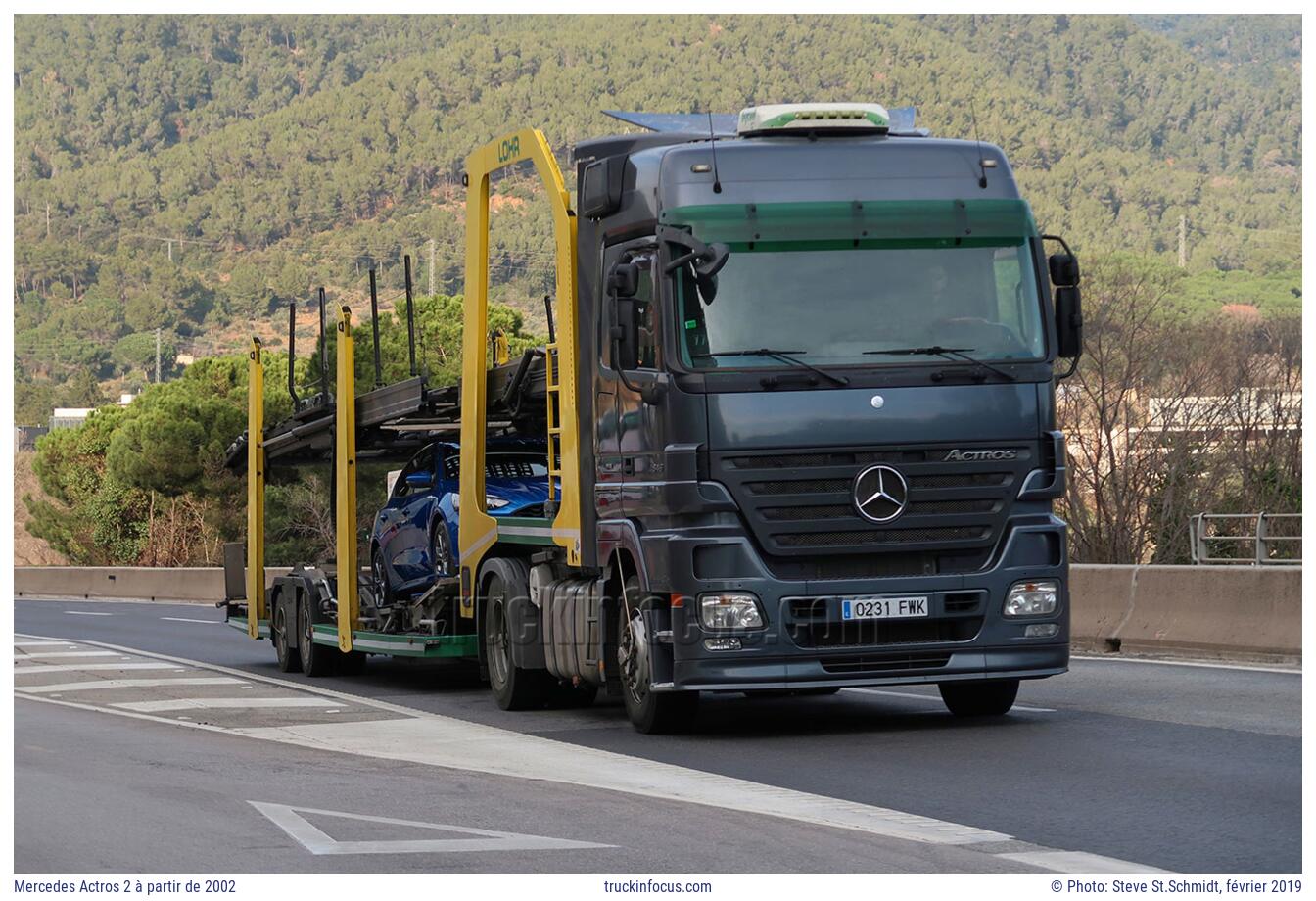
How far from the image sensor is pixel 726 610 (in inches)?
462

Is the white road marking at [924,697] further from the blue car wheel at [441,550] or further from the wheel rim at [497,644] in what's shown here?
the blue car wheel at [441,550]

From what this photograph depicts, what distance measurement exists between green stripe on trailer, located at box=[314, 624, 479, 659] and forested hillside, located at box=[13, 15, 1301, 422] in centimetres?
9094

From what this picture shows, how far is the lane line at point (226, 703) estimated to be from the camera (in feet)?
51.2

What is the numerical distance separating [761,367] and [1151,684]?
5.11 metres

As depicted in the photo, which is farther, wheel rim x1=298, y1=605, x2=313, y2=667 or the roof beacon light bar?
wheel rim x1=298, y1=605, x2=313, y2=667

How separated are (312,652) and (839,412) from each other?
28.6ft

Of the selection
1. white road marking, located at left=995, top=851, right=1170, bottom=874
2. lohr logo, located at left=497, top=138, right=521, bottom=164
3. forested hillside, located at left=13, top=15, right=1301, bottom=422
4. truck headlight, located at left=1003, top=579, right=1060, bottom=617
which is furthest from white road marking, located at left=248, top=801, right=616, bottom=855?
forested hillside, located at left=13, top=15, right=1301, bottom=422

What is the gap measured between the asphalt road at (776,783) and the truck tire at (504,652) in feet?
0.59

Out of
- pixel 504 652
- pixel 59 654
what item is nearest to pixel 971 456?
pixel 504 652

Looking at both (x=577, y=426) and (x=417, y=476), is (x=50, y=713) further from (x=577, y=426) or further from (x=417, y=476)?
(x=577, y=426)

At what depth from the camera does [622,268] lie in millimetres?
11828

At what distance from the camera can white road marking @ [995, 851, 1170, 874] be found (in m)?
7.52

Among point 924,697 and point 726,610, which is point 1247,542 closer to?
point 924,697

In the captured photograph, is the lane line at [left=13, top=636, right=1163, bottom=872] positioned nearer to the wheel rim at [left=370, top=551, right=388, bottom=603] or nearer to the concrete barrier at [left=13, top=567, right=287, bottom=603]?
the wheel rim at [left=370, top=551, right=388, bottom=603]
